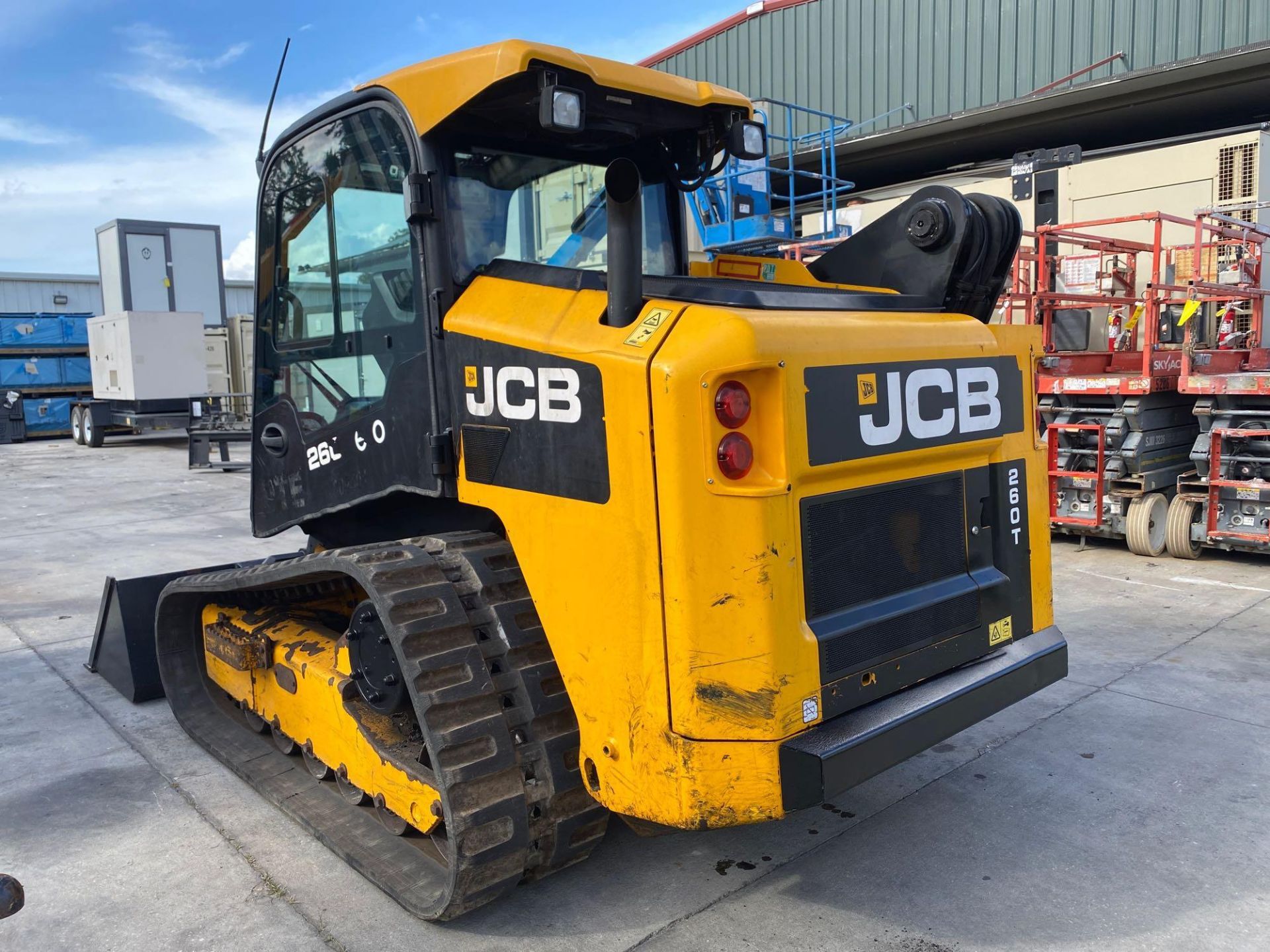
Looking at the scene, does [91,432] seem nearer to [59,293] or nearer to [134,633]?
[59,293]

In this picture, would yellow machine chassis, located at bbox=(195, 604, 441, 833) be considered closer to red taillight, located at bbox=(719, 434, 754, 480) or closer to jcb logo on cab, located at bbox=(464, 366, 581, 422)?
jcb logo on cab, located at bbox=(464, 366, 581, 422)

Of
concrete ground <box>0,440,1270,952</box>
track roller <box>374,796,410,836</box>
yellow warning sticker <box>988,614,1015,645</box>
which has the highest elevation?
yellow warning sticker <box>988,614,1015,645</box>

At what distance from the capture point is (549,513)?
107 inches

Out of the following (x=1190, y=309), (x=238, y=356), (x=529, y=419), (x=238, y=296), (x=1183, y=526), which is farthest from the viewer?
(x=238, y=296)

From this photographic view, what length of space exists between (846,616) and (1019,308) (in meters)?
8.24

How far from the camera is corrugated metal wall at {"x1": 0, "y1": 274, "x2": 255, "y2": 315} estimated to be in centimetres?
2936

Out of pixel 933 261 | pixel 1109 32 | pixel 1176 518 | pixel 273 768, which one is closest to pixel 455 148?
pixel 933 261

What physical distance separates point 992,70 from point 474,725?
16121 millimetres

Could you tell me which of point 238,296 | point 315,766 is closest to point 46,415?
point 238,296

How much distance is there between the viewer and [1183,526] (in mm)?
7531

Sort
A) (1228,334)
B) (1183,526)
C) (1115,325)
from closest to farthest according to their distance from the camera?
1. (1183,526)
2. (1228,334)
3. (1115,325)

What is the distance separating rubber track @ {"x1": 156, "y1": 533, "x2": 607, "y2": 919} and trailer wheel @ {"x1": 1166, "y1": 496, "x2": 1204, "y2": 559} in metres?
6.32

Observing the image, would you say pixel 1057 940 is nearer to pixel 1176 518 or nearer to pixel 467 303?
pixel 467 303

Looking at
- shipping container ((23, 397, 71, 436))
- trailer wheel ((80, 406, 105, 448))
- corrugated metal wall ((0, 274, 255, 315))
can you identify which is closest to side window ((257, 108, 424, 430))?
trailer wheel ((80, 406, 105, 448))
